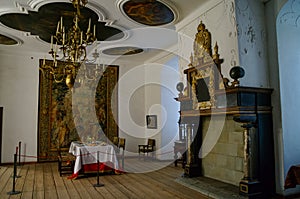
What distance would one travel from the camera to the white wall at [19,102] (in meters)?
8.58

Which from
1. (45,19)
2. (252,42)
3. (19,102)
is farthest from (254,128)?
(19,102)

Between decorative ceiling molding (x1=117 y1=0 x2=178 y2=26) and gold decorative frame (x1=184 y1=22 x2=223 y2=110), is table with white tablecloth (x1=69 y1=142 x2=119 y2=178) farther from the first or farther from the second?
decorative ceiling molding (x1=117 y1=0 x2=178 y2=26)

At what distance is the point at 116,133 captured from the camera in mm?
10125

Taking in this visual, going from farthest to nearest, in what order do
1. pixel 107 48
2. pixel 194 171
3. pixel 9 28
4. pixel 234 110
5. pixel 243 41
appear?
pixel 107 48 → pixel 9 28 → pixel 194 171 → pixel 243 41 → pixel 234 110

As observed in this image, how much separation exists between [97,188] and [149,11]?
13.4 ft

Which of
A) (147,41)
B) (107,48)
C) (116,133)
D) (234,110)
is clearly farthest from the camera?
(116,133)

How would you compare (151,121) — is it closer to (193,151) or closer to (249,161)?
(193,151)

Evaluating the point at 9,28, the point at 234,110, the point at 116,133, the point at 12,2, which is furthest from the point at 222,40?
the point at 116,133

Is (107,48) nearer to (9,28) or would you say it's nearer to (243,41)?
(9,28)

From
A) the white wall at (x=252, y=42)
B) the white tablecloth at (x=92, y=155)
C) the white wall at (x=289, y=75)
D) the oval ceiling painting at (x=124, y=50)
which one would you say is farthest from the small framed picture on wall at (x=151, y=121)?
the white wall at (x=289, y=75)

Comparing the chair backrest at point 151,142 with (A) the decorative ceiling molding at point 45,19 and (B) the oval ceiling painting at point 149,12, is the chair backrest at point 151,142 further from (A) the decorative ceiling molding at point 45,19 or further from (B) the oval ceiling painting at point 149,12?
(B) the oval ceiling painting at point 149,12

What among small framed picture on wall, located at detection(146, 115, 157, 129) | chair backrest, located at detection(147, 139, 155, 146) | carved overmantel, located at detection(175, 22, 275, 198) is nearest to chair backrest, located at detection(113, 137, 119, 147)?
chair backrest, located at detection(147, 139, 155, 146)

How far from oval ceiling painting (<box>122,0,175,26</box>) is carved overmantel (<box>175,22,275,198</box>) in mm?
887

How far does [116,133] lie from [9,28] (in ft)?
17.4
